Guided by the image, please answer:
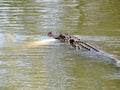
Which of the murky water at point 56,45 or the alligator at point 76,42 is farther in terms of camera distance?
the alligator at point 76,42

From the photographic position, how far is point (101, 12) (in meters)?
8.71

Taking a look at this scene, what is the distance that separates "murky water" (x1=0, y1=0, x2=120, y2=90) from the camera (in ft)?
19.2

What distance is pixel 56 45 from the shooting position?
23.4ft

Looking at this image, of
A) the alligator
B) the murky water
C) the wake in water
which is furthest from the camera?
the wake in water

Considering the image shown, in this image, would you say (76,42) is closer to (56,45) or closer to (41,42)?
(56,45)

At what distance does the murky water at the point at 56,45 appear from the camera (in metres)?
5.85

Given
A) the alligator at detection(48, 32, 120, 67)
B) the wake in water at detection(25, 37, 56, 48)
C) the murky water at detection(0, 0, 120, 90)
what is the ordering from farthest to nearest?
the wake in water at detection(25, 37, 56, 48) < the alligator at detection(48, 32, 120, 67) < the murky water at detection(0, 0, 120, 90)

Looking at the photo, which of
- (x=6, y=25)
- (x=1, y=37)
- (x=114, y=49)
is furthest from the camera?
(x=6, y=25)

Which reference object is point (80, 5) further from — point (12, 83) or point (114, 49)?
point (12, 83)

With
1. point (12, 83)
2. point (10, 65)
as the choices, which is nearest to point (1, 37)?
point (10, 65)

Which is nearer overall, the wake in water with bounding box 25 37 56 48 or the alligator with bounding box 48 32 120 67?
the alligator with bounding box 48 32 120 67

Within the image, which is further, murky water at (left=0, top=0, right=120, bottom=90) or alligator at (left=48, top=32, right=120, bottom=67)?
alligator at (left=48, top=32, right=120, bottom=67)

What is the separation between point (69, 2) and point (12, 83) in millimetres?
4112

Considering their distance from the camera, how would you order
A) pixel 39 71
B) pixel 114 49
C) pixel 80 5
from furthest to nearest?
pixel 80 5 < pixel 114 49 < pixel 39 71
